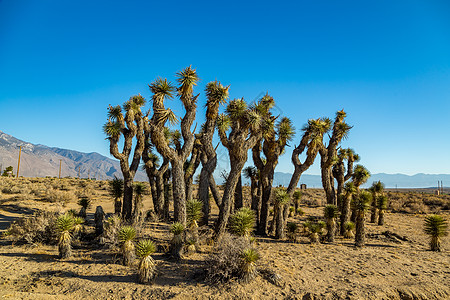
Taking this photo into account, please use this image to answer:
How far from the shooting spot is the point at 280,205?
41.8ft

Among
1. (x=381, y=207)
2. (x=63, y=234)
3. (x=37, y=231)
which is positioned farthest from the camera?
(x=381, y=207)

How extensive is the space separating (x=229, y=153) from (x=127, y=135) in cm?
657

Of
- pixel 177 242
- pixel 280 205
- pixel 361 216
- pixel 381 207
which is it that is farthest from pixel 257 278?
pixel 381 207

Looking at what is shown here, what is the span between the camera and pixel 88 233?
12.1 meters

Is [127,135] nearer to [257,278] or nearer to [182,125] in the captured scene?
[182,125]

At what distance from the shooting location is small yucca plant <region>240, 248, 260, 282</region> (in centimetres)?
759

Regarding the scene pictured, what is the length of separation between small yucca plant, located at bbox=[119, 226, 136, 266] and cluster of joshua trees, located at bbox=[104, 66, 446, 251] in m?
2.66

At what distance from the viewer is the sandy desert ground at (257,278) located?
7.12m

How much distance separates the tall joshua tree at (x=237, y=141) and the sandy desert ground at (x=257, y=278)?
5.39 ft

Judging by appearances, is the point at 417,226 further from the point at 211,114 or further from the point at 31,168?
the point at 31,168

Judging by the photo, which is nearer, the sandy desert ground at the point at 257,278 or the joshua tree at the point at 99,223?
the sandy desert ground at the point at 257,278

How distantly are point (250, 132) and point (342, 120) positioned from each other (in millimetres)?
7267

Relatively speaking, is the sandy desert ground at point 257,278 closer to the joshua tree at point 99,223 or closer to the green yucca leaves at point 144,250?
the joshua tree at point 99,223

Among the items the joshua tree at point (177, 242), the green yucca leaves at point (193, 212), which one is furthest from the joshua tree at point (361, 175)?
the joshua tree at point (177, 242)
